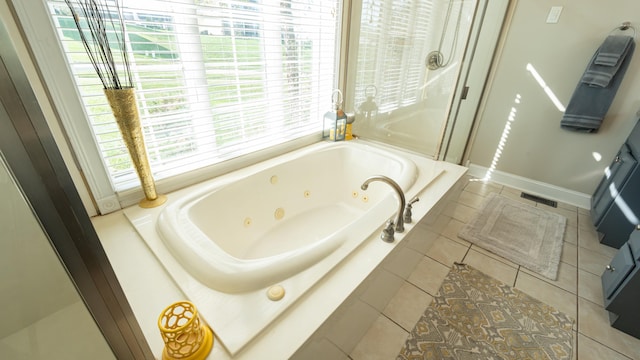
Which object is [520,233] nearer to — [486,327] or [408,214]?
[486,327]

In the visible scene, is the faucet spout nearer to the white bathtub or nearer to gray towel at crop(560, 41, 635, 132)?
the white bathtub

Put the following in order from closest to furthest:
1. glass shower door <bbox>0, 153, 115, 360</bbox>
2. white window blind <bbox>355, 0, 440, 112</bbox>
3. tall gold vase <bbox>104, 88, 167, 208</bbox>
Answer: glass shower door <bbox>0, 153, 115, 360</bbox> < tall gold vase <bbox>104, 88, 167, 208</bbox> < white window blind <bbox>355, 0, 440, 112</bbox>

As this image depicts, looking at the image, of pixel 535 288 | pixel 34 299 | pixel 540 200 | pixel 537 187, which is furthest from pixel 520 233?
pixel 34 299

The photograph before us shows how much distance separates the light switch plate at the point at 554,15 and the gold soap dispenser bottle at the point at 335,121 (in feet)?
5.81

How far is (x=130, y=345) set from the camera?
53 cm

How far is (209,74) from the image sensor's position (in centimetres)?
143

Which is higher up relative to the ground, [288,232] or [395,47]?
[395,47]

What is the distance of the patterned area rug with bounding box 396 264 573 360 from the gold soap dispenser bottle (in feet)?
4.47

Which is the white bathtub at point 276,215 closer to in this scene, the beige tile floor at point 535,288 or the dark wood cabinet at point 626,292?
the beige tile floor at point 535,288

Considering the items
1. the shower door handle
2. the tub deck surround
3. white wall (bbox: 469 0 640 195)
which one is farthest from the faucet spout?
white wall (bbox: 469 0 640 195)

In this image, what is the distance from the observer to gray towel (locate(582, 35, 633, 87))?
1.83 metres

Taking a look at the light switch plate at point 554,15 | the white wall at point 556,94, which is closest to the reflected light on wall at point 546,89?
the white wall at point 556,94

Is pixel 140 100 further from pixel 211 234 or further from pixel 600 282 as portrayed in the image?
pixel 600 282

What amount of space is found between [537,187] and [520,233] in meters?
0.85
